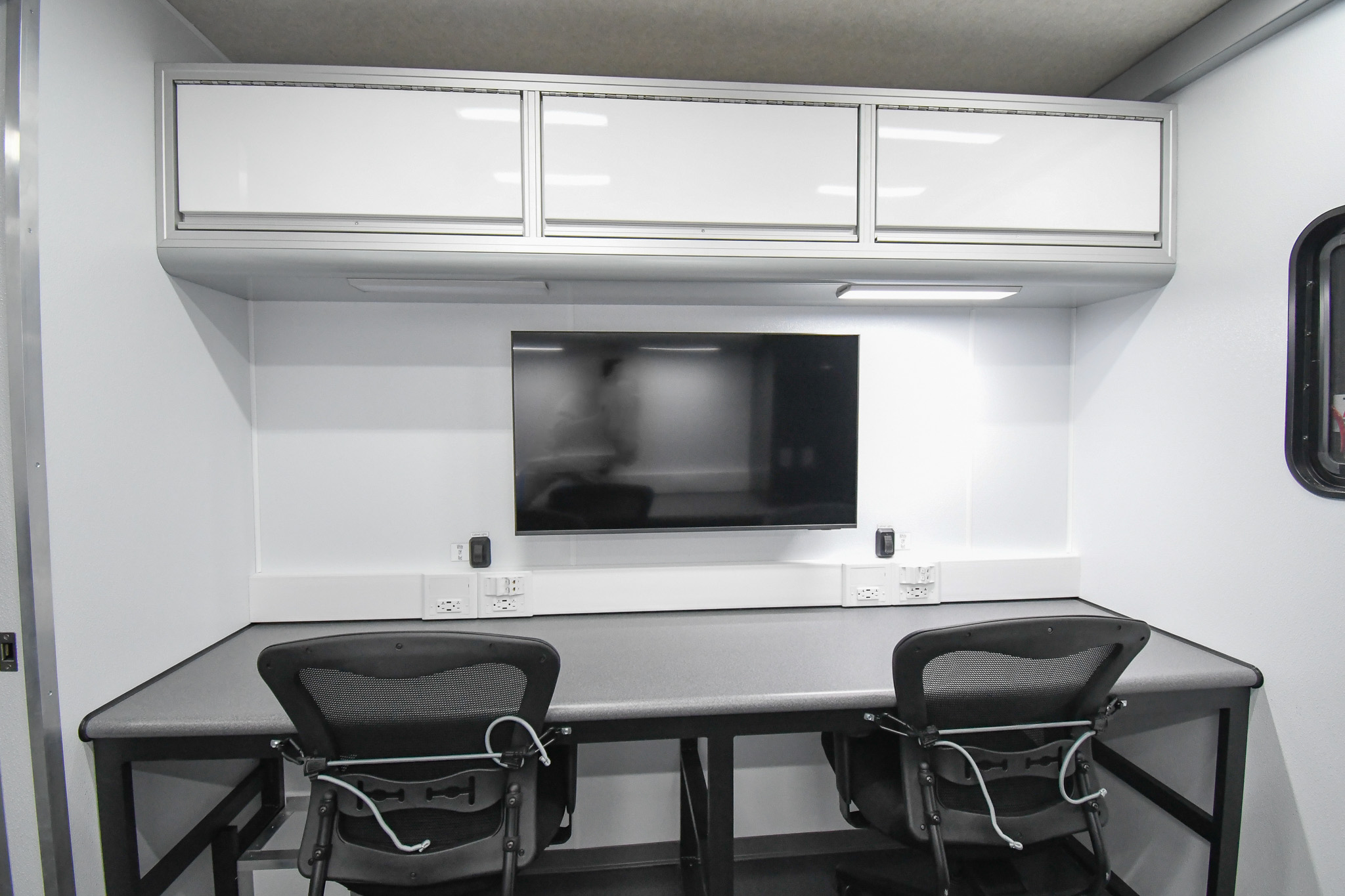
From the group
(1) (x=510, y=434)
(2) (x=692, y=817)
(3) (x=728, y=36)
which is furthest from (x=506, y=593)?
(3) (x=728, y=36)

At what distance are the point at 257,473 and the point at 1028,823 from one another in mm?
2460

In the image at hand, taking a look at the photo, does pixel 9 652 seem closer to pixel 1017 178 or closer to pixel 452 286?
pixel 452 286

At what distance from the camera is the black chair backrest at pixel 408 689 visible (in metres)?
1.07

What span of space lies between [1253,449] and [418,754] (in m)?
2.23

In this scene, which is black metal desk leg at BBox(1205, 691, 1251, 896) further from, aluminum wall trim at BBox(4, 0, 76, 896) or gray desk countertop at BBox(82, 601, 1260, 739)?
aluminum wall trim at BBox(4, 0, 76, 896)

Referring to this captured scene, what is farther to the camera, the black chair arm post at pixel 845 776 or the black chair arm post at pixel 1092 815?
the black chair arm post at pixel 845 776

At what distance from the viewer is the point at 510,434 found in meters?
2.02

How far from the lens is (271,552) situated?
195cm

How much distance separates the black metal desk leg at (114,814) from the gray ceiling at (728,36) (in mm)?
1931

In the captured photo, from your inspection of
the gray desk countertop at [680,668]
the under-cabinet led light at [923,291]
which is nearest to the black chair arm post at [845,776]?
the gray desk countertop at [680,668]

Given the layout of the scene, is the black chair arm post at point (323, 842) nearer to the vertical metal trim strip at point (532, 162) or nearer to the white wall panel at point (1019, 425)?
the vertical metal trim strip at point (532, 162)

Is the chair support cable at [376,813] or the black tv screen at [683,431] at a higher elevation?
the black tv screen at [683,431]

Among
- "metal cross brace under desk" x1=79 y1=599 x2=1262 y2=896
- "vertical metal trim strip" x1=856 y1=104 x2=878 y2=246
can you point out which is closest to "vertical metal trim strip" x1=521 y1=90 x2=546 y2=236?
"vertical metal trim strip" x1=856 y1=104 x2=878 y2=246

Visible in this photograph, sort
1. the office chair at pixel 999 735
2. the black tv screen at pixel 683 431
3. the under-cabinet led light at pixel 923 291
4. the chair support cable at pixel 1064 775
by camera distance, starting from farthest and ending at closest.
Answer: the black tv screen at pixel 683 431 < the under-cabinet led light at pixel 923 291 < the chair support cable at pixel 1064 775 < the office chair at pixel 999 735
